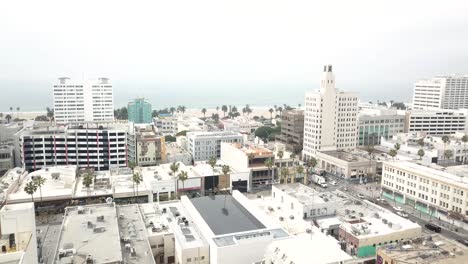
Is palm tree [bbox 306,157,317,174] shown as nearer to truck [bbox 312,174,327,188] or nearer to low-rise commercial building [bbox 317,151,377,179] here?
truck [bbox 312,174,327,188]

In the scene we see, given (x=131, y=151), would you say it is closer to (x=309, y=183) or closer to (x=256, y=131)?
(x=309, y=183)

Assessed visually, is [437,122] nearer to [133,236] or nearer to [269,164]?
[269,164]

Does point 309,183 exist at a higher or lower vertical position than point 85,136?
lower

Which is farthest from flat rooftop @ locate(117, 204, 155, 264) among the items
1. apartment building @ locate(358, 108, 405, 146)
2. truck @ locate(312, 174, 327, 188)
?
apartment building @ locate(358, 108, 405, 146)

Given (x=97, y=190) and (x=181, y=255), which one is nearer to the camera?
(x=181, y=255)

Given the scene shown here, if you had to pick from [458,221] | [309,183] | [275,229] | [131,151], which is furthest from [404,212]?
[131,151]
